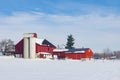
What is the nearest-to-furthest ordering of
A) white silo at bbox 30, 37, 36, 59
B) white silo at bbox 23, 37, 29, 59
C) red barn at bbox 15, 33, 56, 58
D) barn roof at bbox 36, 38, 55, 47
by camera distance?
white silo at bbox 30, 37, 36, 59, white silo at bbox 23, 37, 29, 59, red barn at bbox 15, 33, 56, 58, barn roof at bbox 36, 38, 55, 47

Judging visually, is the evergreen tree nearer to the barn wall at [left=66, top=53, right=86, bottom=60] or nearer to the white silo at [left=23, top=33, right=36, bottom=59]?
the barn wall at [left=66, top=53, right=86, bottom=60]

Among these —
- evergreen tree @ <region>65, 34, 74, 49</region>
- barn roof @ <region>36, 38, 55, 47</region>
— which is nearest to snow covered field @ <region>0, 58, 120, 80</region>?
barn roof @ <region>36, 38, 55, 47</region>

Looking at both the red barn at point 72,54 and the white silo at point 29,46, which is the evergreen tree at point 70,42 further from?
the white silo at point 29,46

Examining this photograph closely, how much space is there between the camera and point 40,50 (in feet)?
264

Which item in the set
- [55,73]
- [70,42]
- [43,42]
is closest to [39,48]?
[43,42]

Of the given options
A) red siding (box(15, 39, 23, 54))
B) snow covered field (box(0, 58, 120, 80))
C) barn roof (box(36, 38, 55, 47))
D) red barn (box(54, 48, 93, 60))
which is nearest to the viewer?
snow covered field (box(0, 58, 120, 80))

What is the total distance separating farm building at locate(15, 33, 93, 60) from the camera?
75750 mm

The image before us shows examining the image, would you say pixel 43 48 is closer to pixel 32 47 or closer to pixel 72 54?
pixel 32 47

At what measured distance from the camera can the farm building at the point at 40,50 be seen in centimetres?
7575

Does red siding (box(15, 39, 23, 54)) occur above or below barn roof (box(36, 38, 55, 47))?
below

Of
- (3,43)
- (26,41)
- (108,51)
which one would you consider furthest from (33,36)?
(108,51)

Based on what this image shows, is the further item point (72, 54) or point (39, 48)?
point (72, 54)

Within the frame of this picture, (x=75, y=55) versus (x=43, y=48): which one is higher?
(x=43, y=48)

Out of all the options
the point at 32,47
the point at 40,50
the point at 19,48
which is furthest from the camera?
the point at 19,48
